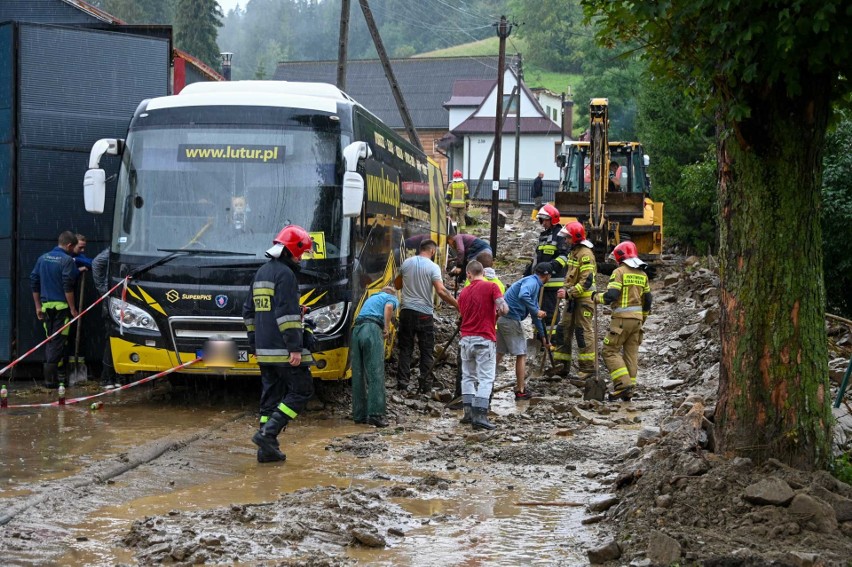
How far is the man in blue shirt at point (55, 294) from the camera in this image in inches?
486

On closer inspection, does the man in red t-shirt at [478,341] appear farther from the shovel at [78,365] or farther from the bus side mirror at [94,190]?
the shovel at [78,365]

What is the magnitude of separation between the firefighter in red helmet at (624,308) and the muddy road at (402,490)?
17.6 inches

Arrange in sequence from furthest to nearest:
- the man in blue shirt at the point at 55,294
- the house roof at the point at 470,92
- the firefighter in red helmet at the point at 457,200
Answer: the house roof at the point at 470,92 < the firefighter in red helmet at the point at 457,200 < the man in blue shirt at the point at 55,294

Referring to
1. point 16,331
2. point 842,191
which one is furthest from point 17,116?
point 842,191

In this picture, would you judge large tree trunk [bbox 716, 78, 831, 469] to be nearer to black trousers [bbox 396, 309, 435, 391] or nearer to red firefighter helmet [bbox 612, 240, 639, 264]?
red firefighter helmet [bbox 612, 240, 639, 264]

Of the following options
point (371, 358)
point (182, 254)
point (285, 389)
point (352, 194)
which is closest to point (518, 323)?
point (371, 358)

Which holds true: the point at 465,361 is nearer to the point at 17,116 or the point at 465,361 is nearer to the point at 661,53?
the point at 661,53

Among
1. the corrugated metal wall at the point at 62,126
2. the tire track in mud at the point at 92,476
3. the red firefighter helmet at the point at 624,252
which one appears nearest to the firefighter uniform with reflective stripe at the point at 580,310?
the red firefighter helmet at the point at 624,252

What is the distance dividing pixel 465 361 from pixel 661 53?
474 centimetres

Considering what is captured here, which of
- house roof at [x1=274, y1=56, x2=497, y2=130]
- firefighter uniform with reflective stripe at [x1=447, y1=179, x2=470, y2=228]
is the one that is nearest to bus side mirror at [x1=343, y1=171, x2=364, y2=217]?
firefighter uniform with reflective stripe at [x1=447, y1=179, x2=470, y2=228]

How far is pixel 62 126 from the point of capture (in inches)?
512

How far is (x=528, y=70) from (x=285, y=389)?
4152 inches

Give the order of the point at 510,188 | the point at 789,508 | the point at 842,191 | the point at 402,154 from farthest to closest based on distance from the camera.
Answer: the point at 510,188, the point at 842,191, the point at 402,154, the point at 789,508

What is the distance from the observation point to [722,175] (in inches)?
267
